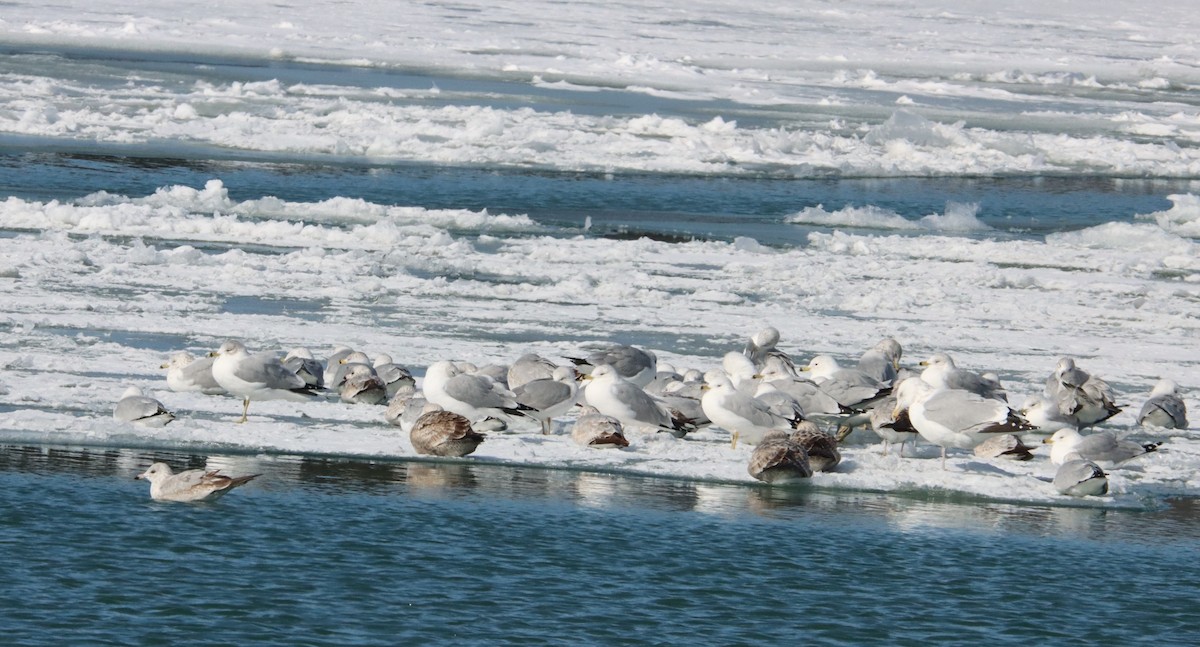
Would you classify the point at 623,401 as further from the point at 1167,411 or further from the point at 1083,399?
the point at 1167,411

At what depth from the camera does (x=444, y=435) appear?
32.8 ft

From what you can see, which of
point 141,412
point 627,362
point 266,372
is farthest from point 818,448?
point 141,412

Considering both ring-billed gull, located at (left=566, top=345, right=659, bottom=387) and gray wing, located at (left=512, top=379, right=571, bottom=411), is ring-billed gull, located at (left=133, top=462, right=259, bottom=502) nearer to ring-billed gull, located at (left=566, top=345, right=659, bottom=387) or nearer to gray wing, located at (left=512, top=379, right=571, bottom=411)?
gray wing, located at (left=512, top=379, right=571, bottom=411)

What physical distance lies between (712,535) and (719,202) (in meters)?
15.4

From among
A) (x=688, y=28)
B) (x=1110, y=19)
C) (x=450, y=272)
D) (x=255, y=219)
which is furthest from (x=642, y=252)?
(x=1110, y=19)

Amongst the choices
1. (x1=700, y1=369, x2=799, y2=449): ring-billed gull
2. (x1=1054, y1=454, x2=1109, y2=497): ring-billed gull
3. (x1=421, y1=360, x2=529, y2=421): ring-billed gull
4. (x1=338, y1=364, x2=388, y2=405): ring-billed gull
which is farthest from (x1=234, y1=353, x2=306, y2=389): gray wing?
(x1=1054, y1=454, x2=1109, y2=497): ring-billed gull

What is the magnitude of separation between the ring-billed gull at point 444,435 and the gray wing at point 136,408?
170 cm

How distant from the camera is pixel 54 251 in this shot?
16391 mm

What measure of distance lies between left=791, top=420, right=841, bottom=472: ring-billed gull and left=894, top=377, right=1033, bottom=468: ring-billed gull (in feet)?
2.15

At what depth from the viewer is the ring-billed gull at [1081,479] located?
9.84m

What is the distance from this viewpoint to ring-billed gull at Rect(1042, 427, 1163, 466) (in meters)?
10.3

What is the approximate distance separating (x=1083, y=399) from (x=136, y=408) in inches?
265

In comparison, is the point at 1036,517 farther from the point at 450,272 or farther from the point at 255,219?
the point at 255,219

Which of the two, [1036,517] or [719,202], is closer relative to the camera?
[1036,517]
